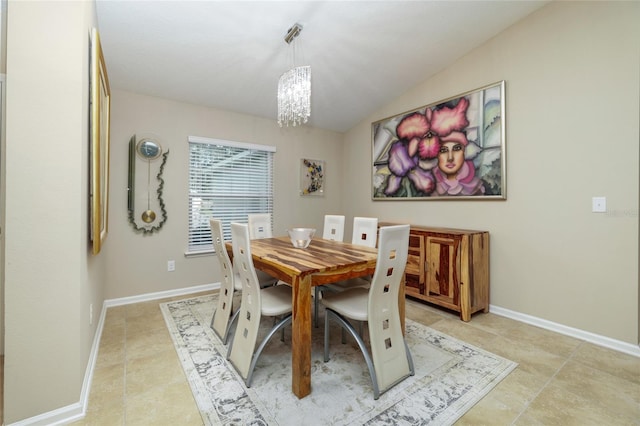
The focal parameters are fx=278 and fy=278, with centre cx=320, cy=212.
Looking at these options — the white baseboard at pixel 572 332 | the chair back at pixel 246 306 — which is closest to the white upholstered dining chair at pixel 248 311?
the chair back at pixel 246 306

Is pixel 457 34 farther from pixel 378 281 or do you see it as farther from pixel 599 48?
pixel 378 281

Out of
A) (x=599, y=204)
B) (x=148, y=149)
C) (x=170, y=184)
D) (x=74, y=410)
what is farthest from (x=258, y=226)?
(x=599, y=204)

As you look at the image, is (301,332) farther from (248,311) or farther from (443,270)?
(443,270)

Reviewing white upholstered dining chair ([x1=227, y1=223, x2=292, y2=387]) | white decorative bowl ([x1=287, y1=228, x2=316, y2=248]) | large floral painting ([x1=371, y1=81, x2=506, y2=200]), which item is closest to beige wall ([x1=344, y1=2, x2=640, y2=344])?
large floral painting ([x1=371, y1=81, x2=506, y2=200])

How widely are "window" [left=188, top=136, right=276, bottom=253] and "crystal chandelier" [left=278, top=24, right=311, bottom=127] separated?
150cm

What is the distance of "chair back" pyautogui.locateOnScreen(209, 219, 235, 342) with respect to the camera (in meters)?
2.21

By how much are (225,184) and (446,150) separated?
276cm

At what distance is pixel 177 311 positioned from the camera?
2.83 metres

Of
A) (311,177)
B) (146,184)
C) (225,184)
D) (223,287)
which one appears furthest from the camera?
(311,177)

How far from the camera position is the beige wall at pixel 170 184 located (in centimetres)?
297

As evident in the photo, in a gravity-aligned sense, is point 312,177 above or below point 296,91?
below

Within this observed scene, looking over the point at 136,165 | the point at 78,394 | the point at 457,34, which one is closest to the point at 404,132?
the point at 457,34

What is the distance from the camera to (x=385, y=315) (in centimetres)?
169

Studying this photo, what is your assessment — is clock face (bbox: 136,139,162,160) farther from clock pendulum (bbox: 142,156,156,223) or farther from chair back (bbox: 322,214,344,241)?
chair back (bbox: 322,214,344,241)
